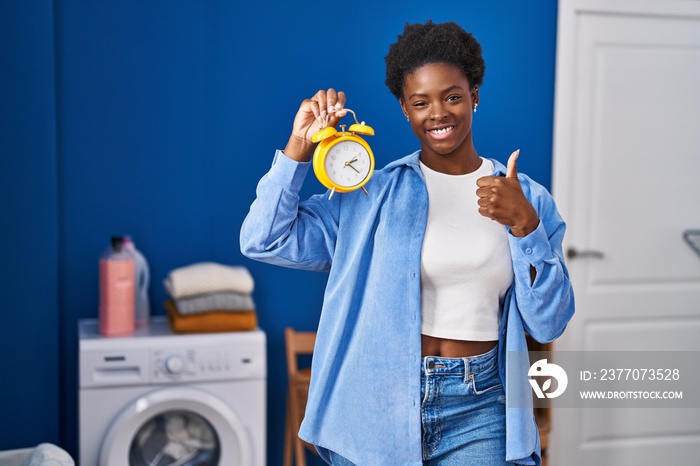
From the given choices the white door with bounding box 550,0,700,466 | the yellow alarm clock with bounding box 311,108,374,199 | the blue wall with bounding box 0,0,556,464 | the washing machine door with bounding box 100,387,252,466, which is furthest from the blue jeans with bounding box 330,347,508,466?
the white door with bounding box 550,0,700,466

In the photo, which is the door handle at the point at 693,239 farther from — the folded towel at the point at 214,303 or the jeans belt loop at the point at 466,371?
the jeans belt loop at the point at 466,371

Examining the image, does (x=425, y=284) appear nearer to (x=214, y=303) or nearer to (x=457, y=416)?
(x=457, y=416)

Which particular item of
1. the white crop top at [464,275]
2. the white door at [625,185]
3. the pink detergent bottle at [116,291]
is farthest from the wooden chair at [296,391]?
the white crop top at [464,275]

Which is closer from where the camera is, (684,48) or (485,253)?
(485,253)

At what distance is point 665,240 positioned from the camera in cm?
352

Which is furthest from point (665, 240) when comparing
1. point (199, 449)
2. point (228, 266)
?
point (199, 449)

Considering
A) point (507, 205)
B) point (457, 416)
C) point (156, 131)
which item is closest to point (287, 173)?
point (507, 205)

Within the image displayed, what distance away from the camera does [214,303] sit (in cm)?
279

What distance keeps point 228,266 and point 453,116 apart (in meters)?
1.73

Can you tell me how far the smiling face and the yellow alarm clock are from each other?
104 mm

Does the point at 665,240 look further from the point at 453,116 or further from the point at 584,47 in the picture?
the point at 453,116

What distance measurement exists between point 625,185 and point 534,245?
222 centimetres

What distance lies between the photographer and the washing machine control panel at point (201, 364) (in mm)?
2684

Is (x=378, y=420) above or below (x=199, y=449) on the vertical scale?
above
